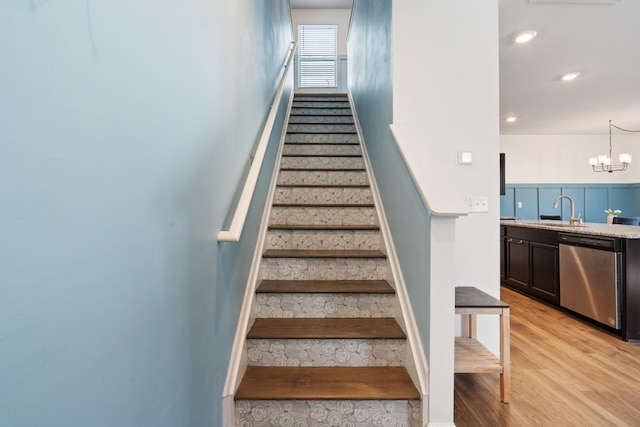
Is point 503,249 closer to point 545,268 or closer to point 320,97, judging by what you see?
point 545,268

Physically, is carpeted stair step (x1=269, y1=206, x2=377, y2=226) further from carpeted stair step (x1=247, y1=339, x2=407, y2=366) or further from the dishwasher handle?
the dishwasher handle

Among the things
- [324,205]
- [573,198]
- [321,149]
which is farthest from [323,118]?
[573,198]

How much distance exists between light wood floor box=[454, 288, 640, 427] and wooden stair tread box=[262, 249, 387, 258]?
973mm

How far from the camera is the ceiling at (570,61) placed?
107 inches

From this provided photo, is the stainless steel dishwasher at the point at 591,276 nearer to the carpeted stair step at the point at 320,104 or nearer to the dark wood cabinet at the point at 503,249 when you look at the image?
the dark wood cabinet at the point at 503,249

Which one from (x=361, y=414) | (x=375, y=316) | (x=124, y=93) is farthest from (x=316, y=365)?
(x=124, y=93)

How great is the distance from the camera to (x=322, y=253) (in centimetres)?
214

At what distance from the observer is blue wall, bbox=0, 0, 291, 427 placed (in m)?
0.50

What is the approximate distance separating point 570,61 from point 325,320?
165 inches

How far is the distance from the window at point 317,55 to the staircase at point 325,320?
4.30 meters

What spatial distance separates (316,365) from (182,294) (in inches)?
36.6

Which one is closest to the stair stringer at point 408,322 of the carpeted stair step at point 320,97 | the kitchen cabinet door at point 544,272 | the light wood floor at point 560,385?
the light wood floor at point 560,385

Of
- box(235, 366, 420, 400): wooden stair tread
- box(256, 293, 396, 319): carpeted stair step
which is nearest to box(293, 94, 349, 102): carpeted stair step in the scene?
box(256, 293, 396, 319): carpeted stair step

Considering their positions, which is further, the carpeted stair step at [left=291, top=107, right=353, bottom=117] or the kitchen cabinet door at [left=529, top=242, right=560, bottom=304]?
the carpeted stair step at [left=291, top=107, right=353, bottom=117]
